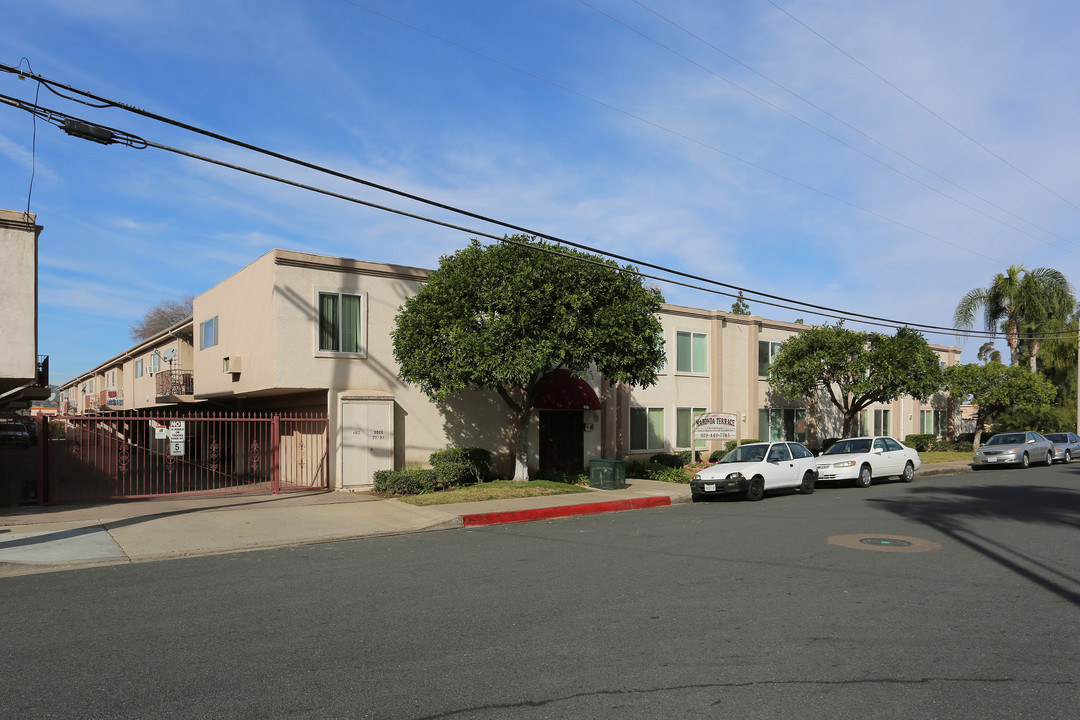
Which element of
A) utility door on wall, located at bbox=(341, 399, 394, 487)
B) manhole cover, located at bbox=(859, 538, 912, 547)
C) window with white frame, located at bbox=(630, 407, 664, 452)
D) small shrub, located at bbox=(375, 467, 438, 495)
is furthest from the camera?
window with white frame, located at bbox=(630, 407, 664, 452)

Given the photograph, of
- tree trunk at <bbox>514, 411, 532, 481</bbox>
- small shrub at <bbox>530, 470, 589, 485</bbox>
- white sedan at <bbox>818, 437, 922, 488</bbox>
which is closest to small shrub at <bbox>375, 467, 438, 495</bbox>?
tree trunk at <bbox>514, 411, 532, 481</bbox>

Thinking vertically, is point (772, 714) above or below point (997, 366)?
below

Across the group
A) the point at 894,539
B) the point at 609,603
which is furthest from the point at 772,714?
the point at 894,539

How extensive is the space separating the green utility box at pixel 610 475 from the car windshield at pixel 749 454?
2.76 meters

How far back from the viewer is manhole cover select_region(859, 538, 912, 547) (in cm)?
1128

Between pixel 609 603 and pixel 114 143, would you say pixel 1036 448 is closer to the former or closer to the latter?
pixel 609 603

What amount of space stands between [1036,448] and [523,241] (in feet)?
81.9

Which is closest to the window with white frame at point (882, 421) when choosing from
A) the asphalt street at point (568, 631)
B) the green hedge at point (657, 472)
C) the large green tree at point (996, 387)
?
the large green tree at point (996, 387)

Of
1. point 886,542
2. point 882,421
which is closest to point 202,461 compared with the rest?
point 886,542

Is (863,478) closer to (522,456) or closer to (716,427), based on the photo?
(716,427)

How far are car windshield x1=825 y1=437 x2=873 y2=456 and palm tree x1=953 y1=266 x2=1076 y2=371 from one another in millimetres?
24304

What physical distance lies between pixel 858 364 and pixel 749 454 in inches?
516

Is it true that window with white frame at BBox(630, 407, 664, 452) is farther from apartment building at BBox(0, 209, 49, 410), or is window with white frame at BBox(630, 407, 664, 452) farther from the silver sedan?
apartment building at BBox(0, 209, 49, 410)

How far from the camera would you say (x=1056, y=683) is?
17.8 ft
